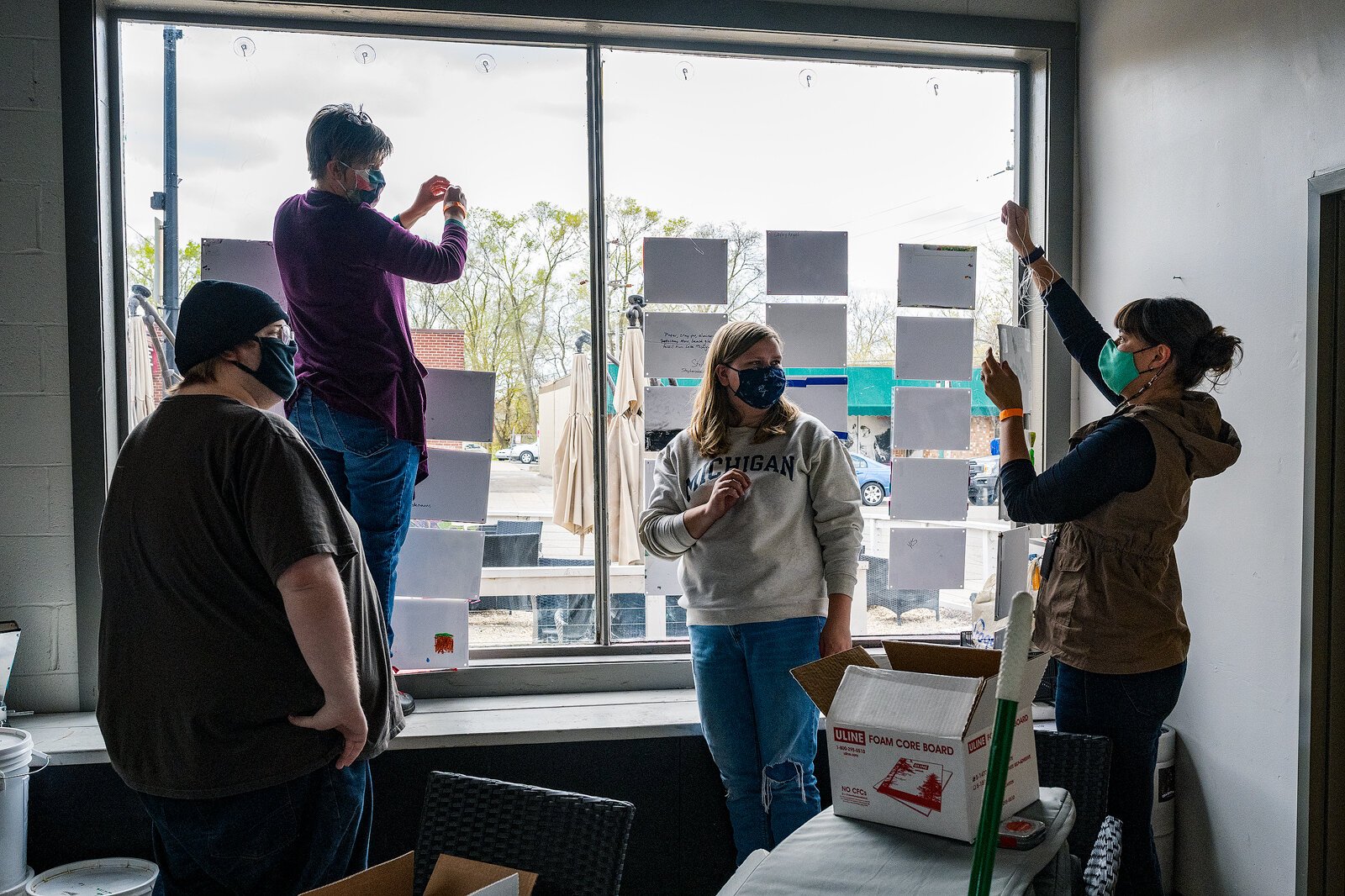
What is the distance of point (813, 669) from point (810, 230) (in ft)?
6.29

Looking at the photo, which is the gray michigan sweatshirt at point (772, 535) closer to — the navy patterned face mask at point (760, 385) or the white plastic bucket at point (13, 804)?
the navy patterned face mask at point (760, 385)

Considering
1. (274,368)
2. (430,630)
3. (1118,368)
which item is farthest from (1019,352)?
(274,368)

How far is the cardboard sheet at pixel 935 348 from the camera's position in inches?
121

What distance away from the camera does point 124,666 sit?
1449mm

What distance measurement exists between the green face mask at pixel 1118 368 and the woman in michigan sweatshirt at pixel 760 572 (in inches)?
24.8

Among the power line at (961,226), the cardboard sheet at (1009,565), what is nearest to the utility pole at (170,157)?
the power line at (961,226)

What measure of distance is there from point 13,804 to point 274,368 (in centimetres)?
149

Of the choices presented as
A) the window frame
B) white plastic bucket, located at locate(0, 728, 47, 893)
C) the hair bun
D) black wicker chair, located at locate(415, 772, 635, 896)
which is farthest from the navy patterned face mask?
white plastic bucket, located at locate(0, 728, 47, 893)

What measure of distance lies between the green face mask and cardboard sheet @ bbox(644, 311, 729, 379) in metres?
1.23

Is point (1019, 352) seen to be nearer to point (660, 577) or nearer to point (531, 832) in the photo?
point (660, 577)

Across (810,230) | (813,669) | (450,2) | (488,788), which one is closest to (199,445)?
(488,788)

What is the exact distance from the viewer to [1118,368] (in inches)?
80.6

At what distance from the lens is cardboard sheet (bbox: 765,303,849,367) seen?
3004mm

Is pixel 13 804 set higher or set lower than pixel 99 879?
higher
